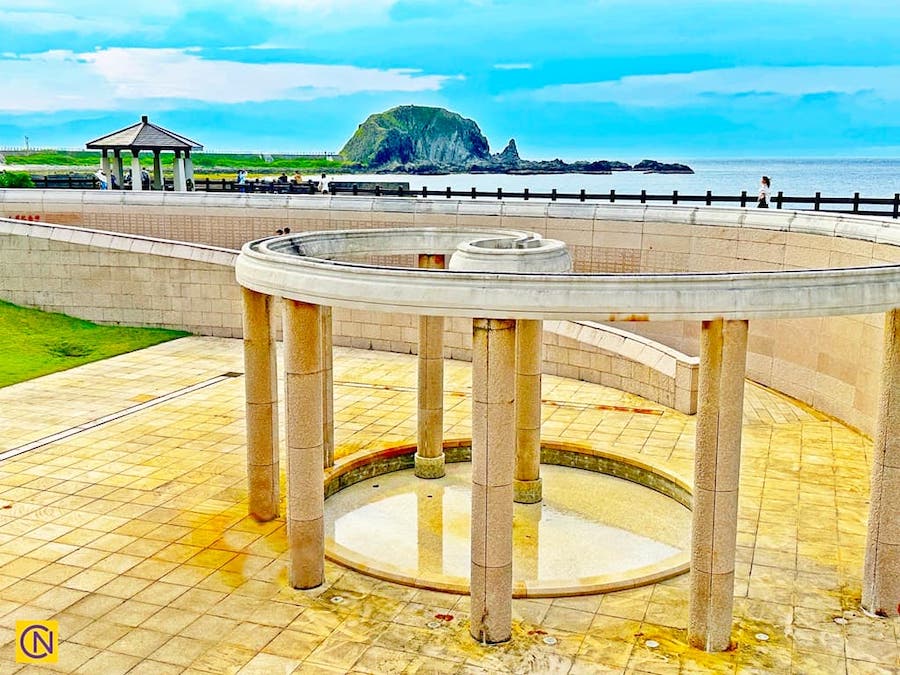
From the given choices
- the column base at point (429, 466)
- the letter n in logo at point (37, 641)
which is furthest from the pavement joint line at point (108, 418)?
the column base at point (429, 466)

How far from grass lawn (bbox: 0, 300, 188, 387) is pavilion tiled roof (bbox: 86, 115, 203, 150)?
8.72 metres

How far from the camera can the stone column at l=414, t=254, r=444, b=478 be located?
53.7 feet

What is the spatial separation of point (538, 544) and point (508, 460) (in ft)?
13.0

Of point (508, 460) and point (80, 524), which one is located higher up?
point (508, 460)

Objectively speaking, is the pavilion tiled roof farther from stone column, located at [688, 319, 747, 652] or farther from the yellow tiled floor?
stone column, located at [688, 319, 747, 652]

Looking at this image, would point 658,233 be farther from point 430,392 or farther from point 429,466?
point 429,466

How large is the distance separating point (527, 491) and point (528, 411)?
1.40 m

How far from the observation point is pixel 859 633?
36.5ft

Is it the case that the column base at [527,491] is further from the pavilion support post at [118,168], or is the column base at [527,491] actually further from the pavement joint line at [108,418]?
the pavilion support post at [118,168]

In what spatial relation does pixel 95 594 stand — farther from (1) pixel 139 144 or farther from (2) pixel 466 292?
(1) pixel 139 144

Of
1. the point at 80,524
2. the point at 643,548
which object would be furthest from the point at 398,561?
the point at 80,524

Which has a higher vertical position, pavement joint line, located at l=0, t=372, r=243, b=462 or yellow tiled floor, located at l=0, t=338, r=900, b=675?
pavement joint line, located at l=0, t=372, r=243, b=462

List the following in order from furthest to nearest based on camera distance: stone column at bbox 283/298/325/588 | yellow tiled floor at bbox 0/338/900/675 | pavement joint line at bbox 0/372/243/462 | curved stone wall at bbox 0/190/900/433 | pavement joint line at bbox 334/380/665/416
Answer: pavement joint line at bbox 334/380/665/416 → curved stone wall at bbox 0/190/900/433 → pavement joint line at bbox 0/372/243/462 → stone column at bbox 283/298/325/588 → yellow tiled floor at bbox 0/338/900/675

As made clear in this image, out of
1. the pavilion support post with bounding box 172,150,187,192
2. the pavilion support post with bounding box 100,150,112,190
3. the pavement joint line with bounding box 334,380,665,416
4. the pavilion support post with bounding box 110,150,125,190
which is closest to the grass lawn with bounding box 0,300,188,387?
the pavement joint line with bounding box 334,380,665,416
